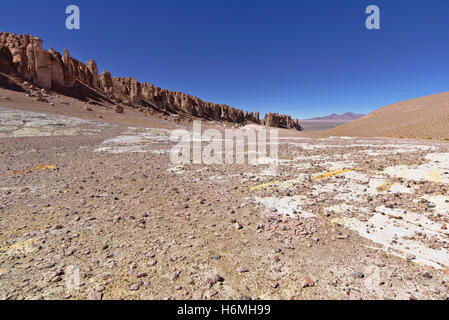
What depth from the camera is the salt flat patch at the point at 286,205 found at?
4.72 meters

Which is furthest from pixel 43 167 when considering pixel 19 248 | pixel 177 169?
pixel 19 248

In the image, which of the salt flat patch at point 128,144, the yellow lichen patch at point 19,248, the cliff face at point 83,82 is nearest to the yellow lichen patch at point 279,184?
the yellow lichen patch at point 19,248

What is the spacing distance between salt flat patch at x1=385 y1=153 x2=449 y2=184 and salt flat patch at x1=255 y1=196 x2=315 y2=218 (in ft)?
14.2

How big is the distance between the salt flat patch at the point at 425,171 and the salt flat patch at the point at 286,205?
170 inches

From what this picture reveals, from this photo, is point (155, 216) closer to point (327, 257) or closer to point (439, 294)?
point (327, 257)

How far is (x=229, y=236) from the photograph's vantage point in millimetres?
3965

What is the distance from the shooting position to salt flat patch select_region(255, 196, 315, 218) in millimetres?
4723

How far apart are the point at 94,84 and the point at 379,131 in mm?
103140

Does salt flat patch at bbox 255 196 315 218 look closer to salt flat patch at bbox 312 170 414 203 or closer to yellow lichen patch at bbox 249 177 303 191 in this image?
salt flat patch at bbox 312 170 414 203

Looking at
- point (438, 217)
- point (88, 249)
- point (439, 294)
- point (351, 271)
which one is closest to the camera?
point (439, 294)

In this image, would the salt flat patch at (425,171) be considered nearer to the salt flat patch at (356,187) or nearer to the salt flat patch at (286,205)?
the salt flat patch at (356,187)

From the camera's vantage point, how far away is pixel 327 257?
3217 millimetres

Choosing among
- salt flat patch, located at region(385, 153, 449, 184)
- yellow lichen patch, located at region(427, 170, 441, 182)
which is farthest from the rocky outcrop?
yellow lichen patch, located at region(427, 170, 441, 182)

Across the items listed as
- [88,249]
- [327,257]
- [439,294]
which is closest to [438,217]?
[439,294]
